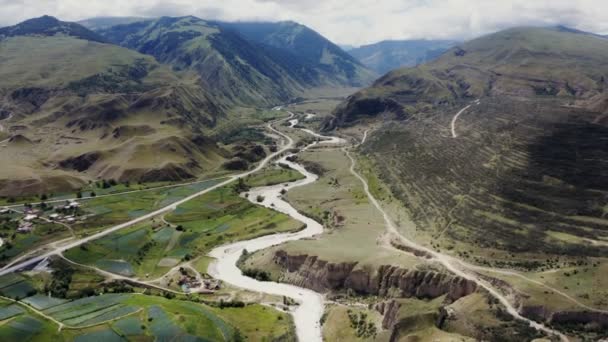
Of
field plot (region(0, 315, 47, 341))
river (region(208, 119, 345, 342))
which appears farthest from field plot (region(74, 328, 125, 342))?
river (region(208, 119, 345, 342))

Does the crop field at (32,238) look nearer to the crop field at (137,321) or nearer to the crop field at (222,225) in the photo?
the crop field at (137,321)

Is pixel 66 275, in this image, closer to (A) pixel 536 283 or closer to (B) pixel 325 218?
(B) pixel 325 218

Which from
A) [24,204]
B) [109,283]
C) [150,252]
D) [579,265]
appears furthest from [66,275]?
[579,265]

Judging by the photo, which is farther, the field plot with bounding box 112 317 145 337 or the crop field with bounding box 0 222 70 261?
the crop field with bounding box 0 222 70 261

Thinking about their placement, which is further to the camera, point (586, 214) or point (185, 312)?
point (586, 214)

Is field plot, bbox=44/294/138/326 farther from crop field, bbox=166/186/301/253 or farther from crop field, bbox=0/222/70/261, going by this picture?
crop field, bbox=166/186/301/253

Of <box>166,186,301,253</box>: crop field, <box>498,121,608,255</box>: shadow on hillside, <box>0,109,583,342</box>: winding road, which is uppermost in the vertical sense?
<box>498,121,608,255</box>: shadow on hillside

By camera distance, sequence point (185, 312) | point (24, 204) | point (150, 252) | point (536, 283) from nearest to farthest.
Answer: point (536, 283) < point (185, 312) < point (150, 252) < point (24, 204)

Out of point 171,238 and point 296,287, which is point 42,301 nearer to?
point 171,238

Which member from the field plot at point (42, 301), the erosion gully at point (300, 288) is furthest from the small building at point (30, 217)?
the erosion gully at point (300, 288)
